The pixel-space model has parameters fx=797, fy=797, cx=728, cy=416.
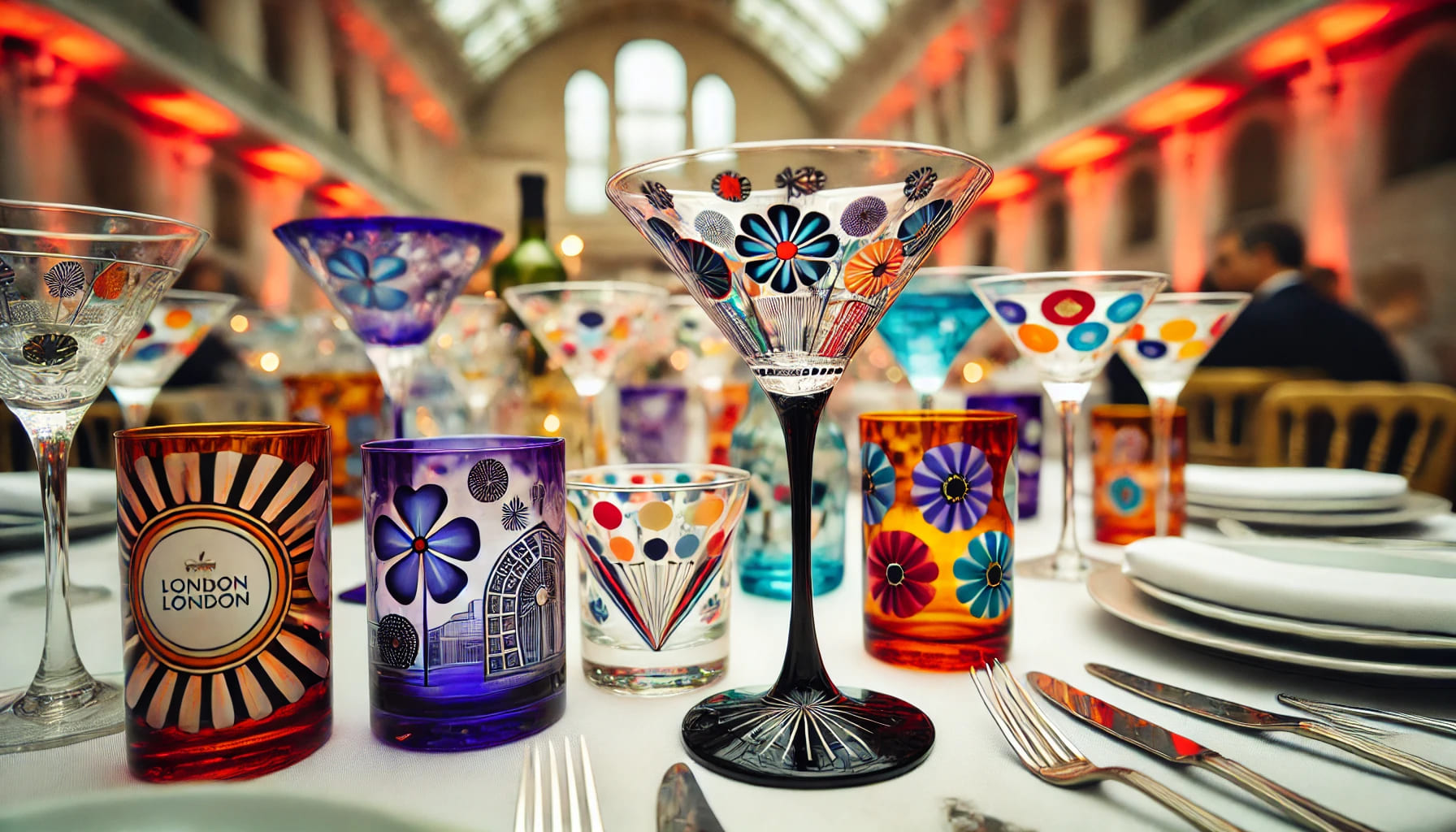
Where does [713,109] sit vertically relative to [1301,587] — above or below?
above

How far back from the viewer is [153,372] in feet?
2.89

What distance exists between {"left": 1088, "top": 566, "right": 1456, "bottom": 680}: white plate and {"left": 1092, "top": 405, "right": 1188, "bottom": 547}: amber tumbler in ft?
0.81

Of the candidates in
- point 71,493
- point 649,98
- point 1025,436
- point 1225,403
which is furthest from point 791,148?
point 649,98

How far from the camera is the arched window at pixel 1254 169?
15.2 ft

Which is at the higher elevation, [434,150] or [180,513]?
[434,150]

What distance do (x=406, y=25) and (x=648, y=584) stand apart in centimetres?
904

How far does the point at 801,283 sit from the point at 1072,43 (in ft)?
22.4

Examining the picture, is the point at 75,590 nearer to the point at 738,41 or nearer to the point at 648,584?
the point at 648,584

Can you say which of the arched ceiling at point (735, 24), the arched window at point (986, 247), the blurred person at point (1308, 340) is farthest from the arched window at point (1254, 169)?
the arched ceiling at point (735, 24)

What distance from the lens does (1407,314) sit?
400 centimetres

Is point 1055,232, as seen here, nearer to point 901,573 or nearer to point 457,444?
point 901,573

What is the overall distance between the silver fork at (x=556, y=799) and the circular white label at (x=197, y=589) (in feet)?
0.48

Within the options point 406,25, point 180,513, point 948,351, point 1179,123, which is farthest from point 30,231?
point 406,25

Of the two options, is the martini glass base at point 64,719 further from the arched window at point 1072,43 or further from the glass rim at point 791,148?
the arched window at point 1072,43
